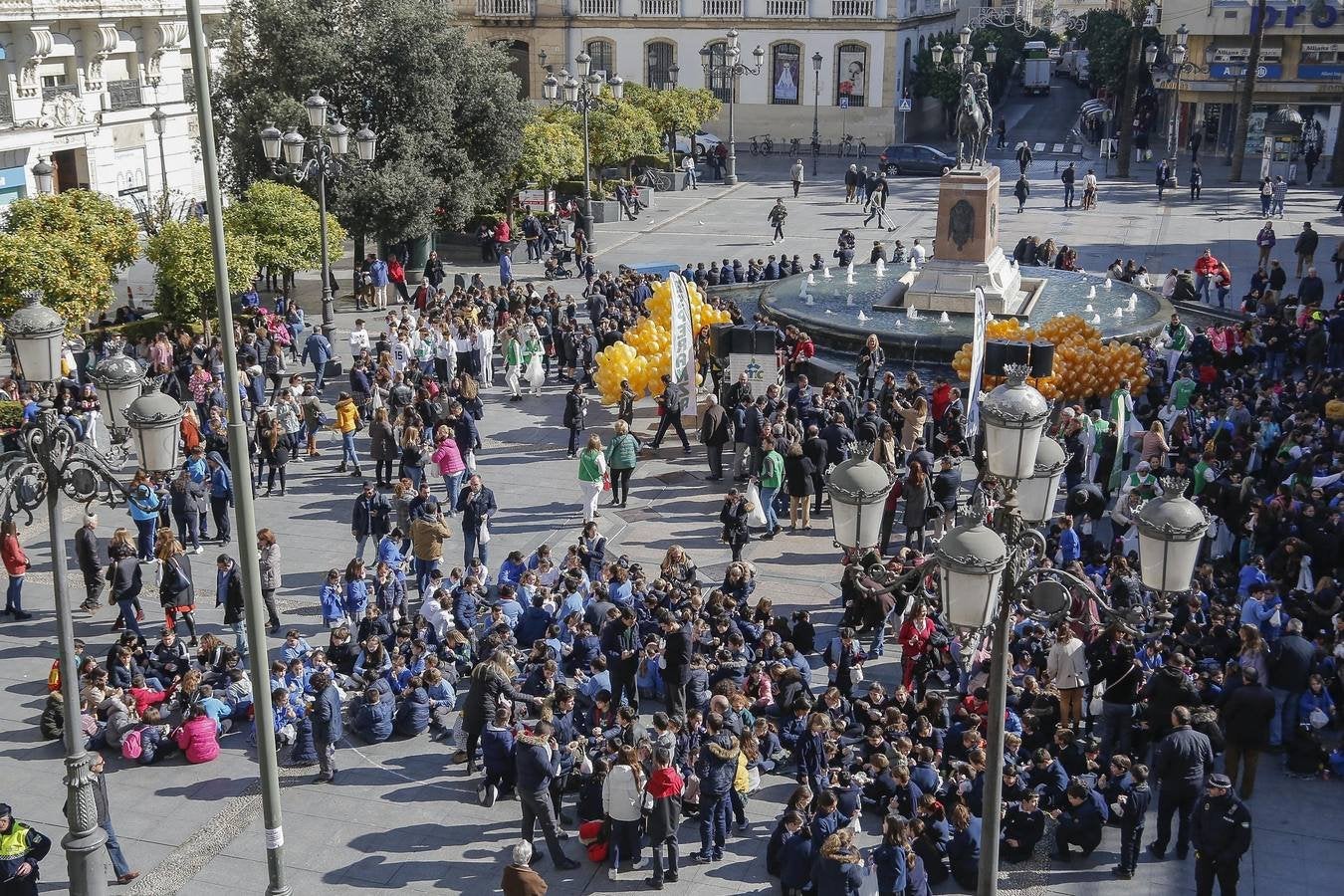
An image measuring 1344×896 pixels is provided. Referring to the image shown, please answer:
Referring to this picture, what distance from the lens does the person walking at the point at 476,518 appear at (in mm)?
17922

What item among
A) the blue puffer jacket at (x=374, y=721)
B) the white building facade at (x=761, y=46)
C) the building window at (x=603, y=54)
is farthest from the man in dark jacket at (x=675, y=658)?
the building window at (x=603, y=54)

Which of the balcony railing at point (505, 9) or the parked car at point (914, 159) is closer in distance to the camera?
the parked car at point (914, 159)

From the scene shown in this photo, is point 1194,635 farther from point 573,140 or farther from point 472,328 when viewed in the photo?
point 573,140

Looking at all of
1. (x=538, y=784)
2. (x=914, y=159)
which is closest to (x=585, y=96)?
(x=914, y=159)

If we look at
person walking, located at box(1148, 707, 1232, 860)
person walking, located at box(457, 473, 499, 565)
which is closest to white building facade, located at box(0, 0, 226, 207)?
person walking, located at box(457, 473, 499, 565)

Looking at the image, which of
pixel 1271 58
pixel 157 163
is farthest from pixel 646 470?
pixel 1271 58

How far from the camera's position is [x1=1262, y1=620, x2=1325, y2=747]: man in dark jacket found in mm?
13344

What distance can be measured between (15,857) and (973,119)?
22239 mm

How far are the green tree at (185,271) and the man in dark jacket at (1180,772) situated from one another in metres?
18.8

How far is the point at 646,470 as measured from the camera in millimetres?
22062

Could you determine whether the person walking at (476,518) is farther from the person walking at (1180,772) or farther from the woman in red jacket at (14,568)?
the person walking at (1180,772)

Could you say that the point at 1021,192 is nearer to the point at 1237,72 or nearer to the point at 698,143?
the point at 698,143

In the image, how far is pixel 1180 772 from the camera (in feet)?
39.2

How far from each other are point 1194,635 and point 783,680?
156 inches
